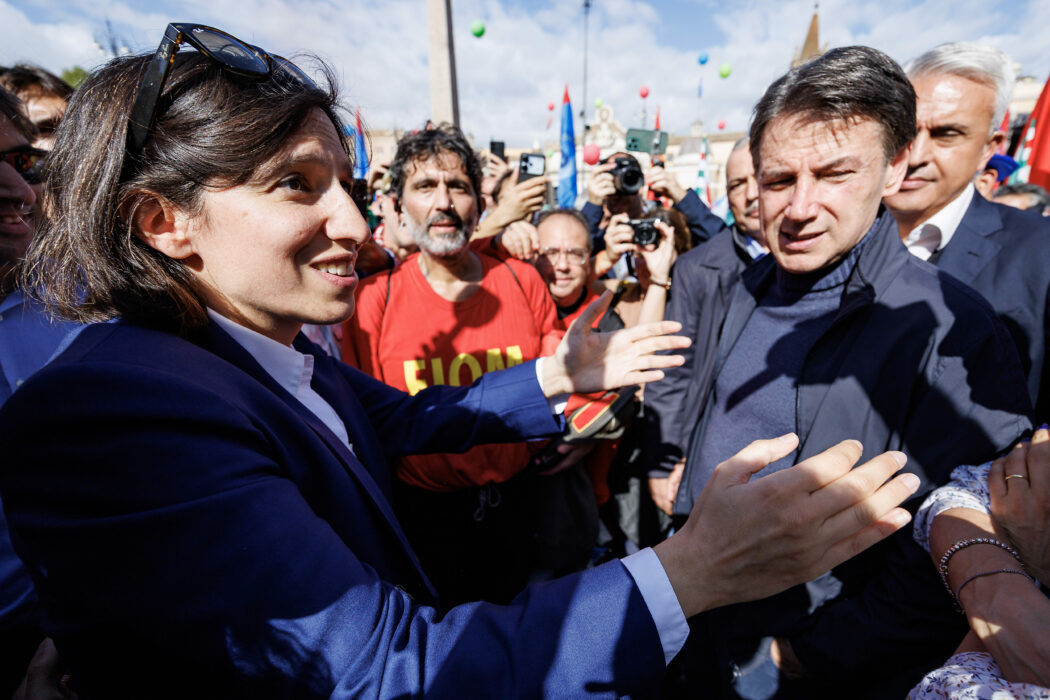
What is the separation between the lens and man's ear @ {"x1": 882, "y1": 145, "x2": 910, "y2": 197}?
5.56 ft

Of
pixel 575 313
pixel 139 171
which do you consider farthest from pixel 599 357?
pixel 575 313

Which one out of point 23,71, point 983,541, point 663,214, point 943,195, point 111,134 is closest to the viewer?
point 111,134

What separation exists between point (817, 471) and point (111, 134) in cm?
161

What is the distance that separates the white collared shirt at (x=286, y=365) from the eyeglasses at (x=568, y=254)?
224 centimetres

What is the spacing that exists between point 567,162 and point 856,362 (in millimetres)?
5725

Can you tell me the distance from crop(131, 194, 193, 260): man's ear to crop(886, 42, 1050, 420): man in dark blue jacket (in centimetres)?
298

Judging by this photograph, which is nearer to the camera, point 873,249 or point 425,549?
point 873,249

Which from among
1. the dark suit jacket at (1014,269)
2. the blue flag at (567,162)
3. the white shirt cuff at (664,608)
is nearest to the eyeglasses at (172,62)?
the white shirt cuff at (664,608)

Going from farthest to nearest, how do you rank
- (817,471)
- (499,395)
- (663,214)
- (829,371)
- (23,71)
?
(663,214), (23,71), (499,395), (829,371), (817,471)

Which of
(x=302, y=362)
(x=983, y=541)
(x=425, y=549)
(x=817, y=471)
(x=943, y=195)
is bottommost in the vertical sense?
(x=425, y=549)

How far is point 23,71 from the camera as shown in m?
2.88

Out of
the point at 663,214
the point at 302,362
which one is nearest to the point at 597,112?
the point at 663,214

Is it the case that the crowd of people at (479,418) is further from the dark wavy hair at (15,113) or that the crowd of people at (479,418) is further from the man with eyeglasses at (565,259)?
the man with eyeglasses at (565,259)

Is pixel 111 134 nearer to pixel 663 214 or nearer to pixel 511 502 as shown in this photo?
pixel 511 502
